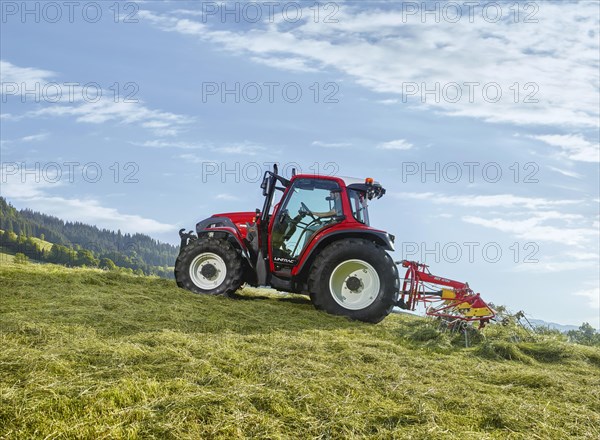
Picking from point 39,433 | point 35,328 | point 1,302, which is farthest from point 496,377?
point 1,302

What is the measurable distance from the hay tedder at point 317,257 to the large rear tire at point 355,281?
2 centimetres

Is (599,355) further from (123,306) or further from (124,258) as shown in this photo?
(124,258)

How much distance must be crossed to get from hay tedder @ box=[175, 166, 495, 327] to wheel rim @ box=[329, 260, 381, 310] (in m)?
0.02

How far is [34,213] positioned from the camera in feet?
460

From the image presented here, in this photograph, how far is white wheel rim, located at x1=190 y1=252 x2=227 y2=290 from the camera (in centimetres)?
1080

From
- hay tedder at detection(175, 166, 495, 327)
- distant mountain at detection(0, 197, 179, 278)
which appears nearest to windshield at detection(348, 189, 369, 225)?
hay tedder at detection(175, 166, 495, 327)

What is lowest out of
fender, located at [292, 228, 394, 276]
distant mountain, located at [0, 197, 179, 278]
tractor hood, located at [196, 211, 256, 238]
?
distant mountain, located at [0, 197, 179, 278]

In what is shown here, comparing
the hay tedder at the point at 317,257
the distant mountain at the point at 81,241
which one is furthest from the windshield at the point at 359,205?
the distant mountain at the point at 81,241

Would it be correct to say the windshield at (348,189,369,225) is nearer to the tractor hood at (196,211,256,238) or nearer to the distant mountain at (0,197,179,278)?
the tractor hood at (196,211,256,238)

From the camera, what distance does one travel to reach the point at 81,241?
132000mm

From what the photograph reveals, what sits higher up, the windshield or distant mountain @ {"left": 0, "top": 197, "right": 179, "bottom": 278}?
the windshield

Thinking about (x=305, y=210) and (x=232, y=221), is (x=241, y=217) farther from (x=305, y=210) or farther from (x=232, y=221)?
(x=305, y=210)

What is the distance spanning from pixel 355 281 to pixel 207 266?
2.88m

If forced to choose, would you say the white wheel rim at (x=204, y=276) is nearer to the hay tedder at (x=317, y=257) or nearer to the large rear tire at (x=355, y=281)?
the hay tedder at (x=317, y=257)
